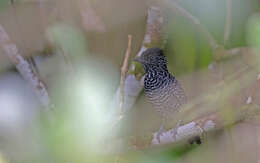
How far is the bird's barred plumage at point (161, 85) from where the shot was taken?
1698 mm

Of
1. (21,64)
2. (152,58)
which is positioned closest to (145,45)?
(152,58)

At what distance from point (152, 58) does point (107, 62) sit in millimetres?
501

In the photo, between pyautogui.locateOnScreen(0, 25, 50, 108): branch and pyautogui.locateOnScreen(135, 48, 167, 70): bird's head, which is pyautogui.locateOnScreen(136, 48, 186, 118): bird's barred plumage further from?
pyautogui.locateOnScreen(0, 25, 50, 108): branch

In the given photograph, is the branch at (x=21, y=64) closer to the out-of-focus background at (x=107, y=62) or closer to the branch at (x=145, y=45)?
the out-of-focus background at (x=107, y=62)

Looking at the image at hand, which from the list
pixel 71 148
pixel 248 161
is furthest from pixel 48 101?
pixel 248 161

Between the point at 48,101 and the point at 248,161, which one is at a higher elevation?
the point at 48,101

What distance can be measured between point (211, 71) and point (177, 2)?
0.42 m

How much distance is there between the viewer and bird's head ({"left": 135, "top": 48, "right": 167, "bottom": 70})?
65.1 inches

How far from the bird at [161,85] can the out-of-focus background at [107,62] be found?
0.10 metres

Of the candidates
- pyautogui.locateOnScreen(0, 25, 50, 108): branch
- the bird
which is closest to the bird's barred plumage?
the bird

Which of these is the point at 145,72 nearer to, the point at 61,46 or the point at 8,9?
the point at 61,46

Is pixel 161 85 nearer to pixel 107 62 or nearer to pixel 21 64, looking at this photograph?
pixel 107 62

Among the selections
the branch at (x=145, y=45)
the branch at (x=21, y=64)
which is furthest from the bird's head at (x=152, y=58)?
the branch at (x=21, y=64)

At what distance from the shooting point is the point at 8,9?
1950 millimetres
